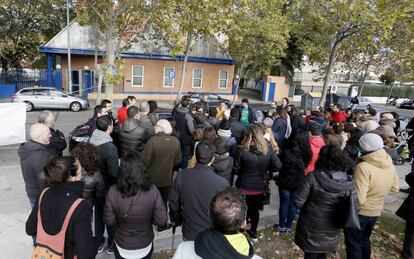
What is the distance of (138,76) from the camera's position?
23531 millimetres

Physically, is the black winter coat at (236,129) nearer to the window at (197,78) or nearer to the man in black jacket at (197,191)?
the man in black jacket at (197,191)

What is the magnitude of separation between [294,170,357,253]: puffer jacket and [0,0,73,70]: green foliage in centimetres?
2275

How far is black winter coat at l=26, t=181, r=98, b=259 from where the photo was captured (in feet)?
8.29

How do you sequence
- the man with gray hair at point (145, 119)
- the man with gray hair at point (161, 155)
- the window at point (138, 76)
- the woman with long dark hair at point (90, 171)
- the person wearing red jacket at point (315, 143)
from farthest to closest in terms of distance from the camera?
the window at point (138, 76) < the man with gray hair at point (145, 119) < the person wearing red jacket at point (315, 143) < the man with gray hair at point (161, 155) < the woman with long dark hair at point (90, 171)

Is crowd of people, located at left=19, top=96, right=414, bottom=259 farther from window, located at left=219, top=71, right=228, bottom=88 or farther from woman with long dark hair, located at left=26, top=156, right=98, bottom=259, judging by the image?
window, located at left=219, top=71, right=228, bottom=88

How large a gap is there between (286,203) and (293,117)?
3942 mm

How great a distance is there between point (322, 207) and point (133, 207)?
7.03 ft

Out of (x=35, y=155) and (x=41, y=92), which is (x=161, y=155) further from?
(x=41, y=92)

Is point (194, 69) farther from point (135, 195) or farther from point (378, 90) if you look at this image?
point (378, 90)

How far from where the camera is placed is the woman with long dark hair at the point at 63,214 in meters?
2.53

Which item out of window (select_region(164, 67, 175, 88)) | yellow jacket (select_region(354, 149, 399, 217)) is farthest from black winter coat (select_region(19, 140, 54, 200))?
window (select_region(164, 67, 175, 88))

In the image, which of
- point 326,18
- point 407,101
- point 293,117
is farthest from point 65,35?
point 407,101

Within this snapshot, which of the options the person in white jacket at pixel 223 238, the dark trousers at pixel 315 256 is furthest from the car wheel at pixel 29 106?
the person in white jacket at pixel 223 238

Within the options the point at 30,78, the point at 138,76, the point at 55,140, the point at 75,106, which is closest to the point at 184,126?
the point at 55,140
